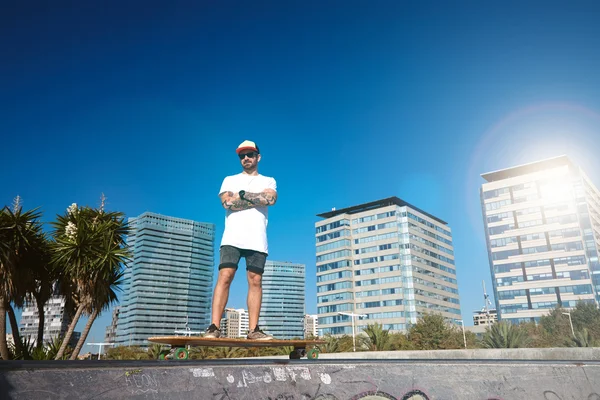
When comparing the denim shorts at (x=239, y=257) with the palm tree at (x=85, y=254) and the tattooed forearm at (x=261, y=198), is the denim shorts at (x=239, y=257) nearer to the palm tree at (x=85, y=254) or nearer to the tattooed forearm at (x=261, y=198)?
the tattooed forearm at (x=261, y=198)

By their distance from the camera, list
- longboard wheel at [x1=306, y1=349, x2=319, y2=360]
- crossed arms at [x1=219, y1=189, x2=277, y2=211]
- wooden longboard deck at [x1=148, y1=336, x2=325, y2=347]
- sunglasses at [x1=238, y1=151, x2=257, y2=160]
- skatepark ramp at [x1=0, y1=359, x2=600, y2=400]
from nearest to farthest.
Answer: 1. skatepark ramp at [x1=0, y1=359, x2=600, y2=400]
2. wooden longboard deck at [x1=148, y1=336, x2=325, y2=347]
3. longboard wheel at [x1=306, y1=349, x2=319, y2=360]
4. crossed arms at [x1=219, y1=189, x2=277, y2=211]
5. sunglasses at [x1=238, y1=151, x2=257, y2=160]

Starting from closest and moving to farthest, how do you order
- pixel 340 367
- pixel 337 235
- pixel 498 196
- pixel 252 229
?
pixel 340 367 → pixel 252 229 → pixel 498 196 → pixel 337 235

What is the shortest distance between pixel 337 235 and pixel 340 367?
4176 inches

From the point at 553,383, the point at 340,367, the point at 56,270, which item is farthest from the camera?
the point at 56,270

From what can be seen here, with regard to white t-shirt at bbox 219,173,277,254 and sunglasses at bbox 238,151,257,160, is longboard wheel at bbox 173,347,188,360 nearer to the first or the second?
white t-shirt at bbox 219,173,277,254

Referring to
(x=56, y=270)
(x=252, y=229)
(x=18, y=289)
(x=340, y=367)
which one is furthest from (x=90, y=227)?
(x=340, y=367)

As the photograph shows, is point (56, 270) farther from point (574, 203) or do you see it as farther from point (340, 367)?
point (574, 203)

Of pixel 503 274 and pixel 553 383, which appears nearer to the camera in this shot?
pixel 553 383

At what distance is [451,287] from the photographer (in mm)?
114375

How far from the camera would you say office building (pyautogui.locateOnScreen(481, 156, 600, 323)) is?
8181 cm

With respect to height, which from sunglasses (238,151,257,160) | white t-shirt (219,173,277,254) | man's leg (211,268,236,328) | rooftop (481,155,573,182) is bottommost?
man's leg (211,268,236,328)

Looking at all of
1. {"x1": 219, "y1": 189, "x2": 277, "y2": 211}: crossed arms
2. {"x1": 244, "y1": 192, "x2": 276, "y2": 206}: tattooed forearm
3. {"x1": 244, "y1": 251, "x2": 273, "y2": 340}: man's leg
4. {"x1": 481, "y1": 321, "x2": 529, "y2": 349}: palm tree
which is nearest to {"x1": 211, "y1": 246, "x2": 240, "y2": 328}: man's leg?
{"x1": 244, "y1": 251, "x2": 273, "y2": 340}: man's leg

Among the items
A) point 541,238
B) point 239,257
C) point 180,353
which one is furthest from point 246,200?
point 541,238

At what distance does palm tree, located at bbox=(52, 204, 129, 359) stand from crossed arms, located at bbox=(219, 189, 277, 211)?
10903mm
